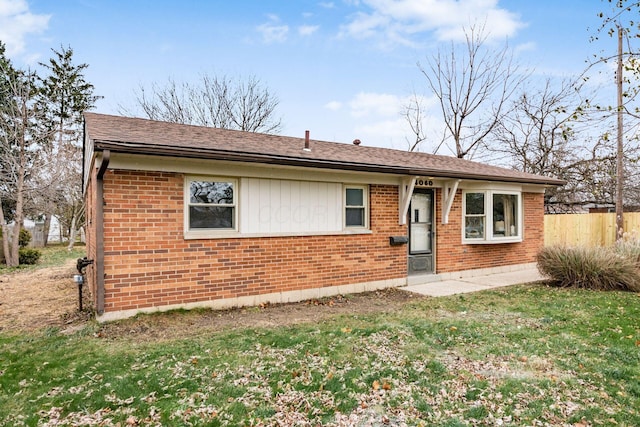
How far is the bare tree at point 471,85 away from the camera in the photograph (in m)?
21.1

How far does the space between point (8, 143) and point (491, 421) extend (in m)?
17.8

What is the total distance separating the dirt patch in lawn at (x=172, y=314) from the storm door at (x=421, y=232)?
4.32 ft

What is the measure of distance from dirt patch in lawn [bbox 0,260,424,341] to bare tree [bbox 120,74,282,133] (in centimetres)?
1737

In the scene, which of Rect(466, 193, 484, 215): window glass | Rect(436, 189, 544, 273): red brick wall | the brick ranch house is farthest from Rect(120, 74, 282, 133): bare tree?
Rect(436, 189, 544, 273): red brick wall

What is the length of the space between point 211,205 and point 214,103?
1985cm

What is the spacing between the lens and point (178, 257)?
6.25 m

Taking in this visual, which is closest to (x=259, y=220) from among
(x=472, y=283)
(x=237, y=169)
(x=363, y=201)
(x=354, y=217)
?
(x=237, y=169)

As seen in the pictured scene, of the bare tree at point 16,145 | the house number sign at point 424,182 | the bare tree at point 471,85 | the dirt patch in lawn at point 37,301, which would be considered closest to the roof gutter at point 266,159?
the house number sign at point 424,182

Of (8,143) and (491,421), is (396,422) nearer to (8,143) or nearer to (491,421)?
(491,421)

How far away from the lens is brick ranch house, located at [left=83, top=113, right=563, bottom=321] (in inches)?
229

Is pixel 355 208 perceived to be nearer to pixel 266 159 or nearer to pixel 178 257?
pixel 266 159

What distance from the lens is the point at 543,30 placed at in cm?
972

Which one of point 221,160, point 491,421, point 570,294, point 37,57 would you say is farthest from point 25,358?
point 37,57

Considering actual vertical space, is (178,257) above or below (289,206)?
below
